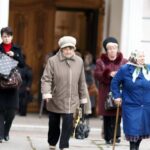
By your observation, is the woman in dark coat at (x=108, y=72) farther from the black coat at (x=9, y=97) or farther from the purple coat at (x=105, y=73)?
the black coat at (x=9, y=97)

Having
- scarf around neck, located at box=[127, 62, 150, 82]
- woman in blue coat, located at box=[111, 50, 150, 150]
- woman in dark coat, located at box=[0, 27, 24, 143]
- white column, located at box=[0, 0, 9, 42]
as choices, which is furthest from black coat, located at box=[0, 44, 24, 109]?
white column, located at box=[0, 0, 9, 42]

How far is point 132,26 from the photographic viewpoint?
13.8 meters

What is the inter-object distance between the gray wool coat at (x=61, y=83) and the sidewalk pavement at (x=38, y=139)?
1.09 meters

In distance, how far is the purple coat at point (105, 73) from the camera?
35.9ft

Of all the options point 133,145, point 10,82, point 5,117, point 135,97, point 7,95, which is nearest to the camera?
point 135,97

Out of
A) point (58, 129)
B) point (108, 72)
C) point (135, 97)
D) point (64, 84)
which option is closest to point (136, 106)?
point (135, 97)

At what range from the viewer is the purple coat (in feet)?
35.9

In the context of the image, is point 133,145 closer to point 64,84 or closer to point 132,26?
point 64,84

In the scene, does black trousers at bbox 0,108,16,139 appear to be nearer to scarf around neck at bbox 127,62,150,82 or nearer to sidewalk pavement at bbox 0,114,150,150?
sidewalk pavement at bbox 0,114,150,150

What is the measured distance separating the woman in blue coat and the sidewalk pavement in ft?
4.76

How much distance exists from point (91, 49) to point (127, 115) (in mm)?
7829

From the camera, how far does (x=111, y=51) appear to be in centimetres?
1092

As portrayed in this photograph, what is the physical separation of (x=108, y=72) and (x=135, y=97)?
4.67ft

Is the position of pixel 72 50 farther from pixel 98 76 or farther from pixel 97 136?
pixel 97 136
